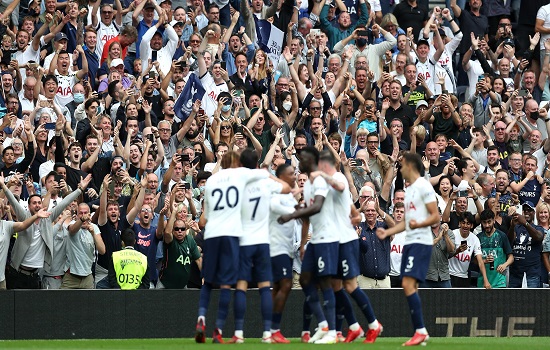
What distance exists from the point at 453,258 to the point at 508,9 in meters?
11.0

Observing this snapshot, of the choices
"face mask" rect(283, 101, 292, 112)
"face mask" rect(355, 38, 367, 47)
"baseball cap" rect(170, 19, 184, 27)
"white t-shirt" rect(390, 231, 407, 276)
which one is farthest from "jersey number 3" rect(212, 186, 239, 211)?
"face mask" rect(355, 38, 367, 47)

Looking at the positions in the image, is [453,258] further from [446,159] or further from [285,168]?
[285,168]

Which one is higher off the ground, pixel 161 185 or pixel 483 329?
pixel 161 185

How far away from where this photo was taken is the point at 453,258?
22.3 m

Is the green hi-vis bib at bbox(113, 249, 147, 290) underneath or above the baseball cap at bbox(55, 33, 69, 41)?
underneath

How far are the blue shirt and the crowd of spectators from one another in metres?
0.03

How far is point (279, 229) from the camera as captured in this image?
17.2 metres

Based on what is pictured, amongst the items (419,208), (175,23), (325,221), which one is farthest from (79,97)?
(419,208)

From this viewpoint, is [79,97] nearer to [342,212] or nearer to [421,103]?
[421,103]

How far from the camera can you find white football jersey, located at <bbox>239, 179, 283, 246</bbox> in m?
16.4

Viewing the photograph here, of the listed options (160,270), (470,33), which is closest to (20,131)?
(160,270)

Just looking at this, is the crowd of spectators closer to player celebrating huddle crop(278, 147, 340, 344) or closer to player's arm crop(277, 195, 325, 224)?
player celebrating huddle crop(278, 147, 340, 344)

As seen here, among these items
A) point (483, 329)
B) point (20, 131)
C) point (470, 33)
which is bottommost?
point (483, 329)

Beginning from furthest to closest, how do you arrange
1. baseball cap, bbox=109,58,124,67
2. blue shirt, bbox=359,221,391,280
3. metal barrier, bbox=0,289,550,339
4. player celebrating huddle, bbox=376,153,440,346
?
baseball cap, bbox=109,58,124,67 < blue shirt, bbox=359,221,391,280 < metal barrier, bbox=0,289,550,339 < player celebrating huddle, bbox=376,153,440,346
